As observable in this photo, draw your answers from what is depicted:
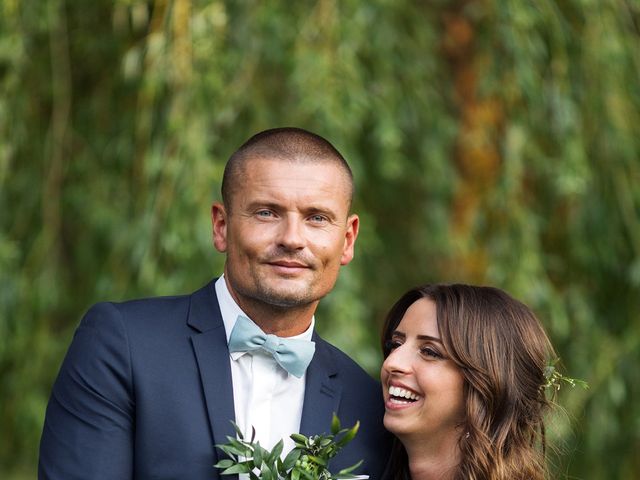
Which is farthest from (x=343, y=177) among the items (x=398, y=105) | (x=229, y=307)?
(x=398, y=105)

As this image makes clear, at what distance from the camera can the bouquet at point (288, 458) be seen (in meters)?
3.15

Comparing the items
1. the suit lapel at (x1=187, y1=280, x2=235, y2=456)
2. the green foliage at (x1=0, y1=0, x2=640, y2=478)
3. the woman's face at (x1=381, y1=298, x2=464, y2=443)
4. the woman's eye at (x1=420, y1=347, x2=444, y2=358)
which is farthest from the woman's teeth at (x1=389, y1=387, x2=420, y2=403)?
the green foliage at (x1=0, y1=0, x2=640, y2=478)

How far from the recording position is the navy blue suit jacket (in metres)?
3.24

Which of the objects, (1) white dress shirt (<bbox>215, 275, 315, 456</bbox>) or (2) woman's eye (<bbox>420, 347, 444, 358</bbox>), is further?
(2) woman's eye (<bbox>420, 347, 444, 358</bbox>)

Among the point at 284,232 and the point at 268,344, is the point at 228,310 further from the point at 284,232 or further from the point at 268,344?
the point at 284,232

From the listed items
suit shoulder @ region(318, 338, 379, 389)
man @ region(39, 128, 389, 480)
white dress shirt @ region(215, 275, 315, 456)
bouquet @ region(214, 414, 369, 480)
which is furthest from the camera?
suit shoulder @ region(318, 338, 379, 389)

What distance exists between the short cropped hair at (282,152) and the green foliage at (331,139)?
3.51ft

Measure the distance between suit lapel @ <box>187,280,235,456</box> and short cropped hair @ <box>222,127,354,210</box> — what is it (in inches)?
11.6

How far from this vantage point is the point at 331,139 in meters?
4.71

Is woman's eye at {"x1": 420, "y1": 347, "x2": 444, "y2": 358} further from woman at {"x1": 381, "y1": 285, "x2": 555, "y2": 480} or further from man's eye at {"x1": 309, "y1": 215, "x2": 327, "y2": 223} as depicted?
man's eye at {"x1": 309, "y1": 215, "x2": 327, "y2": 223}

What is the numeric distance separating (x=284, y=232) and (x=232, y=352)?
381 mm

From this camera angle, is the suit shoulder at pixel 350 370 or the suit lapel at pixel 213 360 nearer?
the suit lapel at pixel 213 360

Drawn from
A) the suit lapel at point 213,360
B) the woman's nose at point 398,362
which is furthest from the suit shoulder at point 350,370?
the suit lapel at point 213,360

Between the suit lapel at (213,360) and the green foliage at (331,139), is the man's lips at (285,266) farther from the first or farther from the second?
the green foliage at (331,139)
